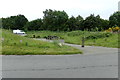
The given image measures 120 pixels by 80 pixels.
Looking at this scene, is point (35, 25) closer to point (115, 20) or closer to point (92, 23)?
point (92, 23)

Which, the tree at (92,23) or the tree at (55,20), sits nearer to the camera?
the tree at (92,23)

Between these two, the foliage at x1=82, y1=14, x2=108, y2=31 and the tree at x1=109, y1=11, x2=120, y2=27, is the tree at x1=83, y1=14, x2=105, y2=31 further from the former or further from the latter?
the tree at x1=109, y1=11, x2=120, y2=27

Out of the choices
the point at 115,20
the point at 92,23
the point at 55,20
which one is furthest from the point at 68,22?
the point at 115,20

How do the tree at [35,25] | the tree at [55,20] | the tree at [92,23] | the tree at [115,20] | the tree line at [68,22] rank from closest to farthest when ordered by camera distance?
the tree at [92,23] → the tree line at [68,22] → the tree at [115,20] → the tree at [55,20] → the tree at [35,25]

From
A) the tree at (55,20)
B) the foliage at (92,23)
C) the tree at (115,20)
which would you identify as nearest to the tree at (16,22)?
the tree at (55,20)

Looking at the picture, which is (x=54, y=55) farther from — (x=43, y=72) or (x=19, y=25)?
(x=19, y=25)

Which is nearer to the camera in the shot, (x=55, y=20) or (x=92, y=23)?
(x=92, y=23)

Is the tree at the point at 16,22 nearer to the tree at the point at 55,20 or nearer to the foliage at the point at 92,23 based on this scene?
the tree at the point at 55,20

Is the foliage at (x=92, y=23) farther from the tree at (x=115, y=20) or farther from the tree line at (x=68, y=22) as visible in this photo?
the tree at (x=115, y=20)

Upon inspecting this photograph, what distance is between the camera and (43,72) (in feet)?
13.1

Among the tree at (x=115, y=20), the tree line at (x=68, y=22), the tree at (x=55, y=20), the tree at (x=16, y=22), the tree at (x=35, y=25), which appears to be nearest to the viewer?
the tree line at (x=68, y=22)

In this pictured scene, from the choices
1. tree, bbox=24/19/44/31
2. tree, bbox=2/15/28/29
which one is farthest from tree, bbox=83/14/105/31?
tree, bbox=2/15/28/29

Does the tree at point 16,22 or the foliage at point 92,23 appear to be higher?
the tree at point 16,22

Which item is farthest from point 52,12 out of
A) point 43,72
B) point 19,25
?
point 43,72
